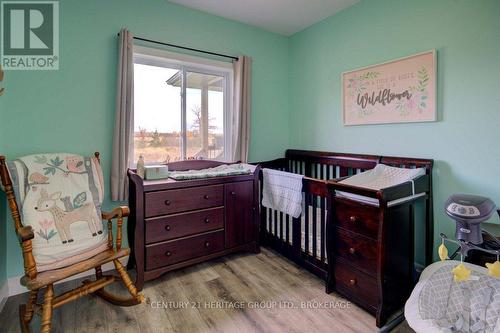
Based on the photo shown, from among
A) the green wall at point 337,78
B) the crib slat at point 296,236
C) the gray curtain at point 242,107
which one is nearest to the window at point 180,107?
the gray curtain at point 242,107

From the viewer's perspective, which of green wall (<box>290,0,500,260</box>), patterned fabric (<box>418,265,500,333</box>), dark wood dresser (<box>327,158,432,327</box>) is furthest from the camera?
green wall (<box>290,0,500,260</box>)

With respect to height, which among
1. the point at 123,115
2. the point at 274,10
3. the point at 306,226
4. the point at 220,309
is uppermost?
the point at 274,10

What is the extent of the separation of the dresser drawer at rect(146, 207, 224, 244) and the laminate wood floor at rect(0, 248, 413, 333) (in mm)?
380

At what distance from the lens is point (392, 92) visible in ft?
7.35

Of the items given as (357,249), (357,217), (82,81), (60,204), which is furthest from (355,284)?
(82,81)

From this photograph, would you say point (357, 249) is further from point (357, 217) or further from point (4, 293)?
point (4, 293)

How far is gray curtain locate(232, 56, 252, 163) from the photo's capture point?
111 inches

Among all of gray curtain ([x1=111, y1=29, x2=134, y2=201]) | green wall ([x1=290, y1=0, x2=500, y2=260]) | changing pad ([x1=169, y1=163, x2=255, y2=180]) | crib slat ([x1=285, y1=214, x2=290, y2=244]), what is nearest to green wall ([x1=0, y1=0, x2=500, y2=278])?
green wall ([x1=290, y1=0, x2=500, y2=260])

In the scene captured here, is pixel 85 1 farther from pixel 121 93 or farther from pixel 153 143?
pixel 153 143

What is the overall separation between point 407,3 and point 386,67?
49 cm

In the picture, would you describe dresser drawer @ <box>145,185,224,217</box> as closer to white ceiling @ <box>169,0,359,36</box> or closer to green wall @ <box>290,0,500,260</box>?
green wall @ <box>290,0,500,260</box>

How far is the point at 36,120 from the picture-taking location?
1979mm

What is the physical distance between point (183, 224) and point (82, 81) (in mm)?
1434

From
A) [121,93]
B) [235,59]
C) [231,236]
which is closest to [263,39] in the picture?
[235,59]
